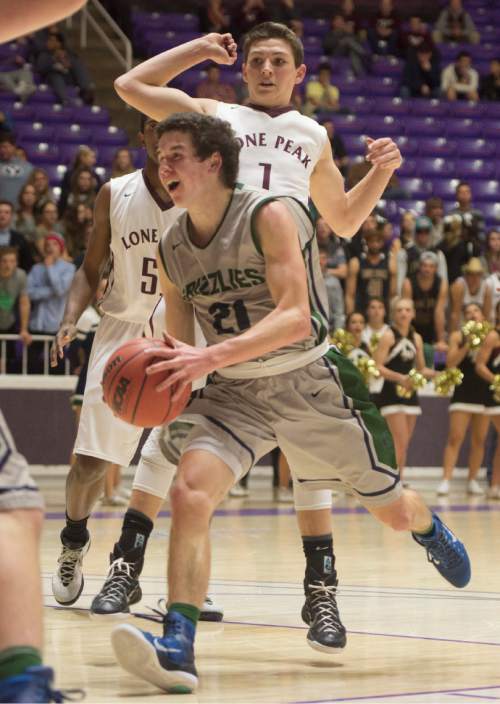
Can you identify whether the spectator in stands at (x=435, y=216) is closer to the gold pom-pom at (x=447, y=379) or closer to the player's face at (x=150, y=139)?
the gold pom-pom at (x=447, y=379)

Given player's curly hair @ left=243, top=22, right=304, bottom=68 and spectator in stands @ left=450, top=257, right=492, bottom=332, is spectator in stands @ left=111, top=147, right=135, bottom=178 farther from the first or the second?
player's curly hair @ left=243, top=22, right=304, bottom=68

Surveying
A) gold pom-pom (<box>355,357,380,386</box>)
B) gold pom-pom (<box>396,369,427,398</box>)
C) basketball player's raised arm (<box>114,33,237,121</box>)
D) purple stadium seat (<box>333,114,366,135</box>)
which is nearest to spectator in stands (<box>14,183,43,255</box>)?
gold pom-pom (<box>355,357,380,386</box>)

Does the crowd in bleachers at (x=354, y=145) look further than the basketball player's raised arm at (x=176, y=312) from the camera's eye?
Yes

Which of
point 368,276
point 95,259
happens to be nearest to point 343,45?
point 368,276

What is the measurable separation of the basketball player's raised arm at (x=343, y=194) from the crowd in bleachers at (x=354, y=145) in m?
7.28

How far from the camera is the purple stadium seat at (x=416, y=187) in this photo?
1761cm

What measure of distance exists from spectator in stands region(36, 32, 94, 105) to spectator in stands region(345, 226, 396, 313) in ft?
17.1

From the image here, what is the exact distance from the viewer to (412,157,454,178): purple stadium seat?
18.1 m

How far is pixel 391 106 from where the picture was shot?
1895 centimetres

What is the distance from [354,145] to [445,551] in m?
12.9

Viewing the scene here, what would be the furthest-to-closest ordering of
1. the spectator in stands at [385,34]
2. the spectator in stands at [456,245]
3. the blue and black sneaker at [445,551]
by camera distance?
1. the spectator in stands at [385,34]
2. the spectator in stands at [456,245]
3. the blue and black sneaker at [445,551]

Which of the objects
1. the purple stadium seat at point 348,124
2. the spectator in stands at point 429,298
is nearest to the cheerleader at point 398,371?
the spectator in stands at point 429,298

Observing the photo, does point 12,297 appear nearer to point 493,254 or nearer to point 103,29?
point 493,254

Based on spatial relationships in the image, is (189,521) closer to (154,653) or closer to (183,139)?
(154,653)
